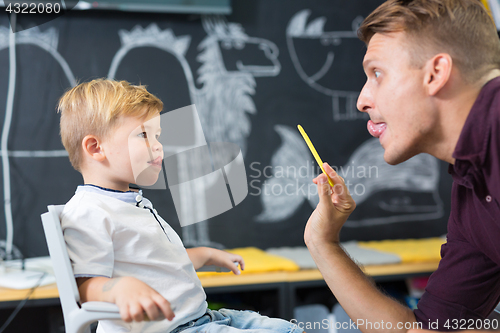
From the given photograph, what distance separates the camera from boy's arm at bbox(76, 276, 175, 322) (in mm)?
599

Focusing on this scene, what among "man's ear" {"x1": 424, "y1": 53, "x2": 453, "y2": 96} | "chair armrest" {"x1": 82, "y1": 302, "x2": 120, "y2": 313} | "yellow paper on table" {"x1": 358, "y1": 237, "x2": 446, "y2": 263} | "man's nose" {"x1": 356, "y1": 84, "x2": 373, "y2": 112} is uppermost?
"man's ear" {"x1": 424, "y1": 53, "x2": 453, "y2": 96}

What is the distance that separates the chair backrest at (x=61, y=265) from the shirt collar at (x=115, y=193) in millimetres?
116

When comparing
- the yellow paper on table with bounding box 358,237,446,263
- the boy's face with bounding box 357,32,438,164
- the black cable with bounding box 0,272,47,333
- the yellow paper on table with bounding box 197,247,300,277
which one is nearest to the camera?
the boy's face with bounding box 357,32,438,164

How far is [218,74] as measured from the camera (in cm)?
186

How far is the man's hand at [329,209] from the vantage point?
852 mm

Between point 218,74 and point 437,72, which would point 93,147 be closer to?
point 437,72

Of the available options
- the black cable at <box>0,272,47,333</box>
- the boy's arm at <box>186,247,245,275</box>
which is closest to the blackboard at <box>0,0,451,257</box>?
the black cable at <box>0,272,47,333</box>

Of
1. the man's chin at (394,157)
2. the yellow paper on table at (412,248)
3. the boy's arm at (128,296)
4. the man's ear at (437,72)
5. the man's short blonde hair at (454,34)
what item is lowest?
the yellow paper on table at (412,248)

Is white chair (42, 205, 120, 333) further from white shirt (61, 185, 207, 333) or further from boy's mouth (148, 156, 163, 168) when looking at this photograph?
boy's mouth (148, 156, 163, 168)

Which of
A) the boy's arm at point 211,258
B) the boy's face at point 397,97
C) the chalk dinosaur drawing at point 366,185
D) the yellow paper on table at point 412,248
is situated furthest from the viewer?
the chalk dinosaur drawing at point 366,185

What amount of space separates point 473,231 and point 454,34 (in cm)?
39

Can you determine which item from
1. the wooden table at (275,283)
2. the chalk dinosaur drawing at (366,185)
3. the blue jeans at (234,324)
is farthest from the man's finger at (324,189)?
the chalk dinosaur drawing at (366,185)

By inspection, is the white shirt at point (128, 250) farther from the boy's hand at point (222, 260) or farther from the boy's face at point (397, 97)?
the boy's face at point (397, 97)

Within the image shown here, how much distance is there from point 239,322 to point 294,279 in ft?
2.30
